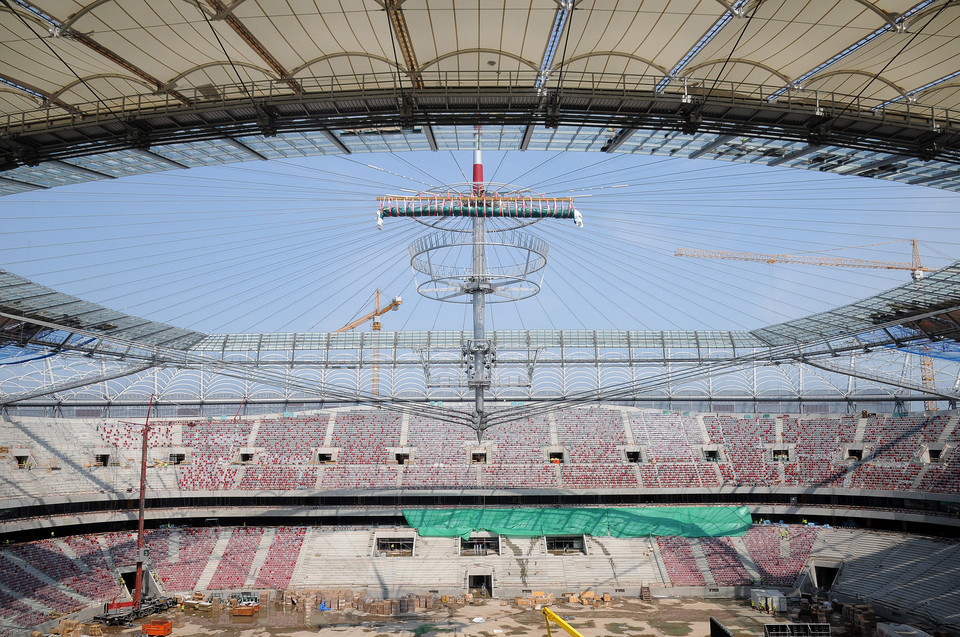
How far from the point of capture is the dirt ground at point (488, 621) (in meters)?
34.5

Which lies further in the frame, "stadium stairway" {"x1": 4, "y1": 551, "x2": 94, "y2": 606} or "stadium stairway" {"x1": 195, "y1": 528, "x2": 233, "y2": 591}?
"stadium stairway" {"x1": 195, "y1": 528, "x2": 233, "y2": 591}

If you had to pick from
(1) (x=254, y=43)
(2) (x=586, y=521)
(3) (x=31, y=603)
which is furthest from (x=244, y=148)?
(2) (x=586, y=521)

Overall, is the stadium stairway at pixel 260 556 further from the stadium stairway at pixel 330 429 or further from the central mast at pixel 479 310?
the central mast at pixel 479 310

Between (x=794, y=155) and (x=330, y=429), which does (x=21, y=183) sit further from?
(x=330, y=429)

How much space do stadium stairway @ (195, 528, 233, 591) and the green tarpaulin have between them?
1189 cm

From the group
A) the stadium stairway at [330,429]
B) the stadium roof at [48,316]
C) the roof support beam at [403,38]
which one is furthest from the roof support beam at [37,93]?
the stadium stairway at [330,429]

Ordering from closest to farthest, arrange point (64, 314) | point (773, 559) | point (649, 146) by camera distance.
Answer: point (649, 146) < point (64, 314) < point (773, 559)

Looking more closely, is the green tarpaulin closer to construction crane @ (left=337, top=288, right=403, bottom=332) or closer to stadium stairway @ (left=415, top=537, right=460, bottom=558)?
stadium stairway @ (left=415, top=537, right=460, bottom=558)

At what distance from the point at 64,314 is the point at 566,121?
31.3 metres

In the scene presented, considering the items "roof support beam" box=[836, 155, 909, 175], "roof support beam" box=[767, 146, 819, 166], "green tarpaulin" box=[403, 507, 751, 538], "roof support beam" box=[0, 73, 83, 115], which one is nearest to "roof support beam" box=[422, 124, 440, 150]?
"roof support beam" box=[0, 73, 83, 115]

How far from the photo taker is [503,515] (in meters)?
48.3

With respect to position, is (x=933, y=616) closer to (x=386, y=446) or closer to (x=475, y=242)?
(x=475, y=242)

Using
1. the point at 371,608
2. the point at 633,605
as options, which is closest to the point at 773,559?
the point at 633,605

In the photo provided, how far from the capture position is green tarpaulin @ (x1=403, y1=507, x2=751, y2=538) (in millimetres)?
47375
